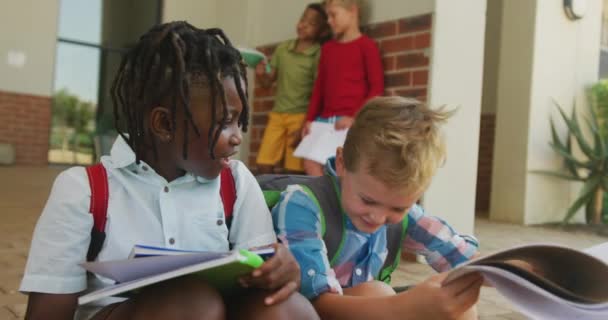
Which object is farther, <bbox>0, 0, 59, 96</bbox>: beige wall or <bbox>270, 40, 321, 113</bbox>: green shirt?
<bbox>0, 0, 59, 96</bbox>: beige wall

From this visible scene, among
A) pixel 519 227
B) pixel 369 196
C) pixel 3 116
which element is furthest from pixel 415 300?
pixel 3 116

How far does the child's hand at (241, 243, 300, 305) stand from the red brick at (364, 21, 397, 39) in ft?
6.99

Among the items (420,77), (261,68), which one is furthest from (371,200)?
(261,68)

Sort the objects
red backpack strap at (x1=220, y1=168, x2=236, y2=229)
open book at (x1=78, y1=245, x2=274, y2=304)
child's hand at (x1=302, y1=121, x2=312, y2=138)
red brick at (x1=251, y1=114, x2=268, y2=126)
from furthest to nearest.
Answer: red brick at (x1=251, y1=114, x2=268, y2=126)
child's hand at (x1=302, y1=121, x2=312, y2=138)
red backpack strap at (x1=220, y1=168, x2=236, y2=229)
open book at (x1=78, y1=245, x2=274, y2=304)

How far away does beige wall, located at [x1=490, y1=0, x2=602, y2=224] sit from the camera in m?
5.43

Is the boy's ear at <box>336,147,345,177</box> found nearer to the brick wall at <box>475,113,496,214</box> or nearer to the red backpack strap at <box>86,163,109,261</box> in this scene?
the red backpack strap at <box>86,163,109,261</box>

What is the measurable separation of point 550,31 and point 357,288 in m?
4.76

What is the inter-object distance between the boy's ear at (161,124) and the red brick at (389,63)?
2.04m

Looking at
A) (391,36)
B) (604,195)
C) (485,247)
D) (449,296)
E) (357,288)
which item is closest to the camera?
(449,296)

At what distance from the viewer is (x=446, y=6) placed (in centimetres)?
282

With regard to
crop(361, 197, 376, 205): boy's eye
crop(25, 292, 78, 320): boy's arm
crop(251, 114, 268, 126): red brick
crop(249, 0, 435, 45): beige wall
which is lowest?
crop(25, 292, 78, 320): boy's arm

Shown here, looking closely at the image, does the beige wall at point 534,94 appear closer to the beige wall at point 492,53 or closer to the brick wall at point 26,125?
the beige wall at point 492,53

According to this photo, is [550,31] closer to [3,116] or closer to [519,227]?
[519,227]

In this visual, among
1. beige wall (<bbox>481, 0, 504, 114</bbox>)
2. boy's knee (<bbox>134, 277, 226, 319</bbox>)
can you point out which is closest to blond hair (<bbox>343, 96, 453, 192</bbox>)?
boy's knee (<bbox>134, 277, 226, 319</bbox>)
